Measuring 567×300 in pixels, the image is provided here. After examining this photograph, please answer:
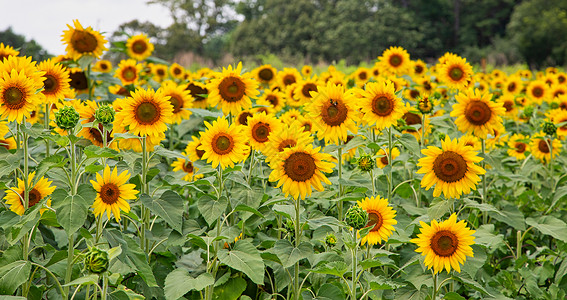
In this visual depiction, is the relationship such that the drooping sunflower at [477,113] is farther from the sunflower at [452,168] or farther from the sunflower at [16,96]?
the sunflower at [16,96]

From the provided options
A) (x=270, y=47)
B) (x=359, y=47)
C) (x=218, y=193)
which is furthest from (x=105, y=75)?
(x=270, y=47)

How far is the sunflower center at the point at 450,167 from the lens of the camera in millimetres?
2512

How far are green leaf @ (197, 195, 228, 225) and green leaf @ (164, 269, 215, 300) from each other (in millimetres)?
275

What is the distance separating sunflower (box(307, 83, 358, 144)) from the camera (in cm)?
257

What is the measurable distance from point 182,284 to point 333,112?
1123 millimetres

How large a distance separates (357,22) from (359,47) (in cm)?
261

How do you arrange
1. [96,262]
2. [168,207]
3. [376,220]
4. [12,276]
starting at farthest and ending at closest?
1. [376,220]
2. [168,207]
3. [12,276]
4. [96,262]

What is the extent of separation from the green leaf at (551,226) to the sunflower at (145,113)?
7.45 feet

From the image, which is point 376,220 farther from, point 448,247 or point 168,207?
point 168,207

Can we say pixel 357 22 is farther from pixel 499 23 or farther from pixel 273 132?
pixel 273 132

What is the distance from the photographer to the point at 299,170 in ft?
7.54

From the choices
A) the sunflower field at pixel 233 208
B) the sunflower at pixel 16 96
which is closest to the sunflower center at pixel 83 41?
the sunflower field at pixel 233 208

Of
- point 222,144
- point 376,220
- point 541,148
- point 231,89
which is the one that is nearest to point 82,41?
point 231,89

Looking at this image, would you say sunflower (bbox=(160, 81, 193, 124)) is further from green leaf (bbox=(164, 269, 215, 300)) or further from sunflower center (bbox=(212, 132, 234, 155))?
green leaf (bbox=(164, 269, 215, 300))
